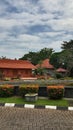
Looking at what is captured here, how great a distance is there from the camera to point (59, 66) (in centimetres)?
5722

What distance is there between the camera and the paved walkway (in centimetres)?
719

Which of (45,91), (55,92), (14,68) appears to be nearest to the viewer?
(55,92)

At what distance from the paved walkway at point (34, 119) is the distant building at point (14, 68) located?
28.8 metres

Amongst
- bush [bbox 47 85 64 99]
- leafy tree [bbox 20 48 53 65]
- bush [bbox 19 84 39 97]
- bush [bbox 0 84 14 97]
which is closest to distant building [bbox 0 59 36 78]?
bush [bbox 0 84 14 97]

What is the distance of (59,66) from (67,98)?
148 feet

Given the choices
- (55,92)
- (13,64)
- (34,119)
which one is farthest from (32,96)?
(13,64)

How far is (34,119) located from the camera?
8258mm

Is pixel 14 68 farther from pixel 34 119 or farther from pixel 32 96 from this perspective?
pixel 34 119

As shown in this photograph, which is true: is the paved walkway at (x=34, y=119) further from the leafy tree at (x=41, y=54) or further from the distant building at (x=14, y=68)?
the leafy tree at (x=41, y=54)

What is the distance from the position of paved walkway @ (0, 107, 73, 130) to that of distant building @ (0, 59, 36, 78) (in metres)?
28.8

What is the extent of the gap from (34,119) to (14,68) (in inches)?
1286

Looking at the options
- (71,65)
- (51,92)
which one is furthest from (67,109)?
(71,65)

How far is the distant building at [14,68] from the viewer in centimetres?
3981

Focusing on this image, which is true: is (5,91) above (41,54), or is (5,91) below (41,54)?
below
